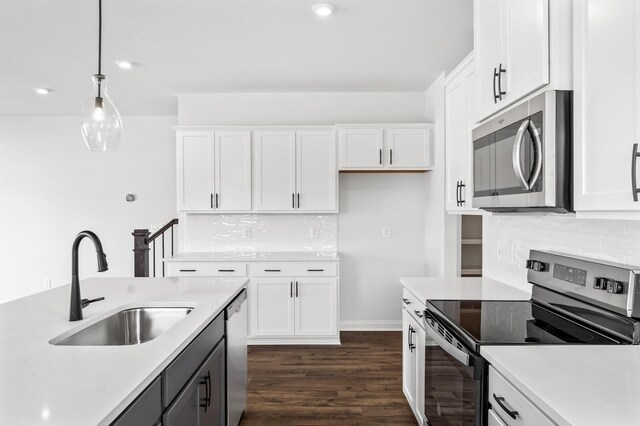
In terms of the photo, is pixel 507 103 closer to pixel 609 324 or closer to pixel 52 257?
pixel 609 324

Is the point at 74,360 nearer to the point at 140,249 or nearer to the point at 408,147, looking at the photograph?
the point at 140,249

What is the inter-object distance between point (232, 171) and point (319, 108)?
47.2 inches

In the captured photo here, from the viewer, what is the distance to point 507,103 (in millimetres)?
1727

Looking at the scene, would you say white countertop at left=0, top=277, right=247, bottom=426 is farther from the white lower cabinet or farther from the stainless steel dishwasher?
the white lower cabinet

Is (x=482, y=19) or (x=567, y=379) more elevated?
(x=482, y=19)

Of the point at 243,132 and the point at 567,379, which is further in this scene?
the point at 243,132

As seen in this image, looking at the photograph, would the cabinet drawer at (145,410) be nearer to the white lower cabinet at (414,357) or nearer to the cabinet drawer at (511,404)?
the cabinet drawer at (511,404)

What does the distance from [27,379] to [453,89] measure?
2.62m

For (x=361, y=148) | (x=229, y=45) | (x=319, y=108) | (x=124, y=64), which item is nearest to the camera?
(x=229, y=45)

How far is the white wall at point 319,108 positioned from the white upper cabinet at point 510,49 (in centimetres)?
250

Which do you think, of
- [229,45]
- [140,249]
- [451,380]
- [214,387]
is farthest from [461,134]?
[140,249]

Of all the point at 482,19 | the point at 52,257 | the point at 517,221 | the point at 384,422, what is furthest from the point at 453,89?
the point at 52,257

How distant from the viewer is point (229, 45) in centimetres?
317

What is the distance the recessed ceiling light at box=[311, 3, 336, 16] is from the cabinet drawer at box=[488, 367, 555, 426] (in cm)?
221
